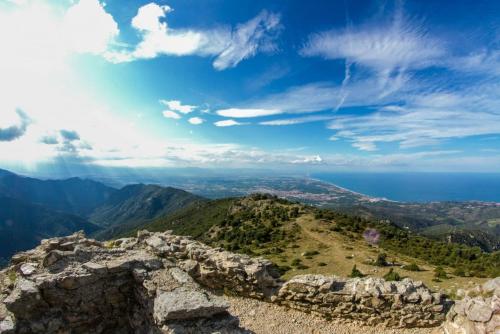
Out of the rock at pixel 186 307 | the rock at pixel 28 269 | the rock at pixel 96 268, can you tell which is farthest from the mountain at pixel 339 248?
the rock at pixel 28 269

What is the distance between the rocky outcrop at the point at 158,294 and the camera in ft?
24.4

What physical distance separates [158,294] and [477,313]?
29.9 feet

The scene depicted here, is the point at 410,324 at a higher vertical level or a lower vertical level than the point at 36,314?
lower

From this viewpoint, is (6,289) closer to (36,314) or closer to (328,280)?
(36,314)

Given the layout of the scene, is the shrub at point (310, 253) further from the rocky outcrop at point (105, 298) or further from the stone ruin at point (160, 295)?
the rocky outcrop at point (105, 298)

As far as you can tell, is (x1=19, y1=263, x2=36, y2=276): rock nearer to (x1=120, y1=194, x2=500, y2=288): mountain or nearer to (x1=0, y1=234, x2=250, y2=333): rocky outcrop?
(x1=0, y1=234, x2=250, y2=333): rocky outcrop

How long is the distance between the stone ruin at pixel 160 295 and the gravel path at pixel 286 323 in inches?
9.9

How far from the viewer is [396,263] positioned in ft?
90.6

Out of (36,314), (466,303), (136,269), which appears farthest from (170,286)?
(466,303)

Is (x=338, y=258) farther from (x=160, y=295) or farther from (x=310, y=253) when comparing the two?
(x=160, y=295)

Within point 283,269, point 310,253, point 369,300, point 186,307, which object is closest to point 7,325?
point 186,307

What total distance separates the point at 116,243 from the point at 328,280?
12.3 meters

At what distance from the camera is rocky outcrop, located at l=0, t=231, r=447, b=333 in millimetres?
7449

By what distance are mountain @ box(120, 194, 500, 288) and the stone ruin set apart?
11.9m
